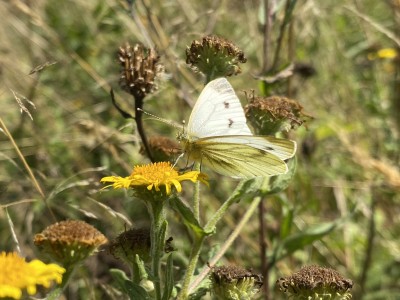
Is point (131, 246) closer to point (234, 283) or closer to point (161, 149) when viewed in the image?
point (234, 283)

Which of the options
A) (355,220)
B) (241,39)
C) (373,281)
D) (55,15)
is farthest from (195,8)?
(373,281)

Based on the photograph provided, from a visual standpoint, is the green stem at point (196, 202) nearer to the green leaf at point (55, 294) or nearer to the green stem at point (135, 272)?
the green stem at point (135, 272)

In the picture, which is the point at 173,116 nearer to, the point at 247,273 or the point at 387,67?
the point at 387,67

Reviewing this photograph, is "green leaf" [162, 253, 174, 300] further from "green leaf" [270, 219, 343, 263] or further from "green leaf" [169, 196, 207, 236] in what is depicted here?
"green leaf" [270, 219, 343, 263]

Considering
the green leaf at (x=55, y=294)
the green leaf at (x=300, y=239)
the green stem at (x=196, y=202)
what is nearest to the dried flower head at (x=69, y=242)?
the green leaf at (x=55, y=294)

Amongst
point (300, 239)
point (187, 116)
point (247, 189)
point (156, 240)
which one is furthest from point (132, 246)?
point (187, 116)

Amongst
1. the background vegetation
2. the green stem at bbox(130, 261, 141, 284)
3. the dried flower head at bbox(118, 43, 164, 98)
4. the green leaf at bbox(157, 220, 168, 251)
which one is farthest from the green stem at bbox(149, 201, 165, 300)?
the background vegetation
